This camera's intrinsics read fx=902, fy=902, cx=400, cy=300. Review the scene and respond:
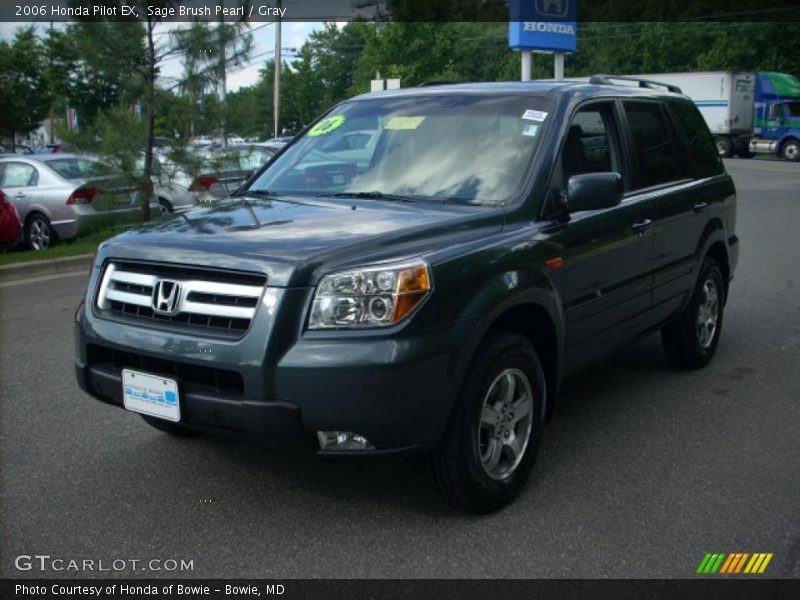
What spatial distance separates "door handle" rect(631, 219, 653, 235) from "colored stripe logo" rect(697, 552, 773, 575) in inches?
79.5

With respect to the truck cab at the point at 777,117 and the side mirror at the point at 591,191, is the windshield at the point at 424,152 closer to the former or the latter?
the side mirror at the point at 591,191

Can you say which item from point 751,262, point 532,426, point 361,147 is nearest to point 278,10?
point 751,262

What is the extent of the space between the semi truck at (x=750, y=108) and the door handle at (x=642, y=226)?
3777cm

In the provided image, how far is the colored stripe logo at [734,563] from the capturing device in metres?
3.44

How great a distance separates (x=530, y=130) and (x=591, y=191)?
1.69 feet

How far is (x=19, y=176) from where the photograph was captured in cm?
1288

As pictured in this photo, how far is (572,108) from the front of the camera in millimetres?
4727

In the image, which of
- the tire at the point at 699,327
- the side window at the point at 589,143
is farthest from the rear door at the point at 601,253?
the tire at the point at 699,327

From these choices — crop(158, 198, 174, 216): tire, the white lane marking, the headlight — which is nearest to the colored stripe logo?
the headlight

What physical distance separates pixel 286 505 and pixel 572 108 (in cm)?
249

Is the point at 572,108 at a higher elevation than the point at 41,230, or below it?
higher

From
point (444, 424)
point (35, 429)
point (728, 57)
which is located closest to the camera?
point (444, 424)

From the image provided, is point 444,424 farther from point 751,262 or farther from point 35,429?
point 751,262

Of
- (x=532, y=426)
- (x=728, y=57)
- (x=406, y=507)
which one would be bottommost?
(x=406, y=507)
